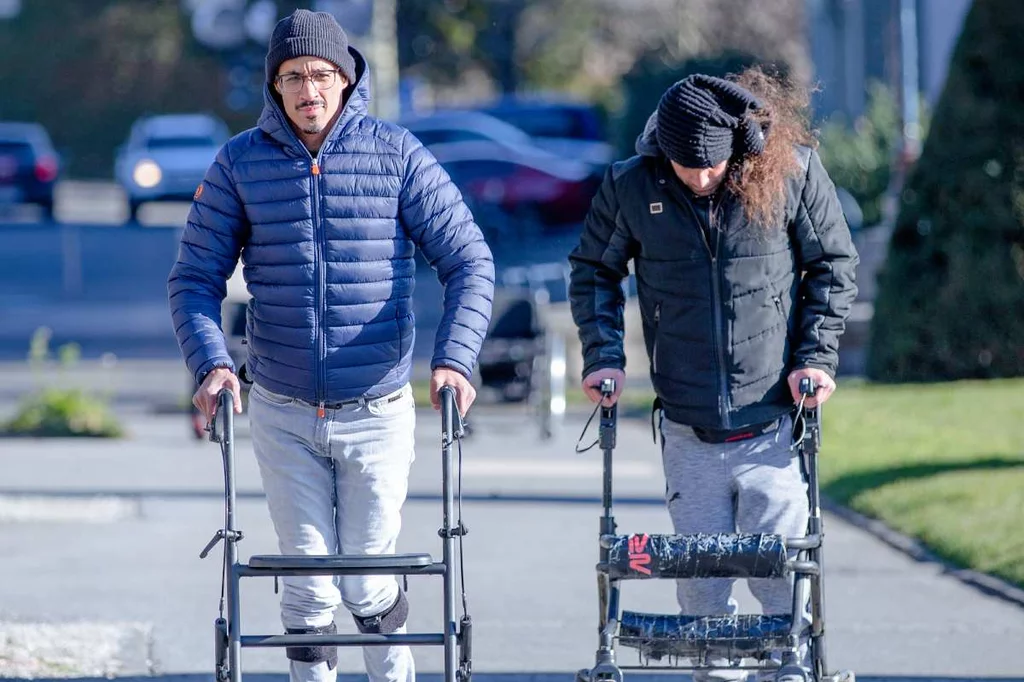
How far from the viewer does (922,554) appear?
8.52m

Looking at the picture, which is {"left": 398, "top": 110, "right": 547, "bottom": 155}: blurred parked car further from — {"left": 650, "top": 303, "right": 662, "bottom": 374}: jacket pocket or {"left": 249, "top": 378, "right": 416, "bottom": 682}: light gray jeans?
{"left": 249, "top": 378, "right": 416, "bottom": 682}: light gray jeans

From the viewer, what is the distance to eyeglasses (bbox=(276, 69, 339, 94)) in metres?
4.70

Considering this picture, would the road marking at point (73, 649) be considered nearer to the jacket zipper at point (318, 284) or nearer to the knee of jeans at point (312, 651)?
the knee of jeans at point (312, 651)

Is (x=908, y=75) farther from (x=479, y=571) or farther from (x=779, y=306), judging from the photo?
(x=779, y=306)

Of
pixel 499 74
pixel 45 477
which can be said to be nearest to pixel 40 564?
pixel 45 477

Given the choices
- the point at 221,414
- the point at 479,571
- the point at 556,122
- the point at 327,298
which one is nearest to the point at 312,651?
the point at 221,414

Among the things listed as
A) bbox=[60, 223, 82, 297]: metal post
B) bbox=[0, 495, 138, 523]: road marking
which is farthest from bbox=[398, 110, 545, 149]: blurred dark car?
bbox=[0, 495, 138, 523]: road marking

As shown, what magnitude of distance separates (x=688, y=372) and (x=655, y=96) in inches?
903

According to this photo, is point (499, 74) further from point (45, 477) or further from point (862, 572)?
point (862, 572)

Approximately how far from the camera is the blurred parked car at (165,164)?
33.1m

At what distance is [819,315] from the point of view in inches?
195

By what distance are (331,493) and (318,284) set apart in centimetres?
59

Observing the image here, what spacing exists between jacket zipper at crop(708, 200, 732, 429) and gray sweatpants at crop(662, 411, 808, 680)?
129 mm

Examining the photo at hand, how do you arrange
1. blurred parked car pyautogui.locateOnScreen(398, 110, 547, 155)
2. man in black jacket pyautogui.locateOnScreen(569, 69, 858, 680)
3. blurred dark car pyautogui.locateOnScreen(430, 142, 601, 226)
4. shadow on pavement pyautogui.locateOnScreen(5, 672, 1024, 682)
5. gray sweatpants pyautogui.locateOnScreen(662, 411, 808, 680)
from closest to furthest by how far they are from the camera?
1. man in black jacket pyautogui.locateOnScreen(569, 69, 858, 680)
2. gray sweatpants pyautogui.locateOnScreen(662, 411, 808, 680)
3. shadow on pavement pyautogui.locateOnScreen(5, 672, 1024, 682)
4. blurred dark car pyautogui.locateOnScreen(430, 142, 601, 226)
5. blurred parked car pyautogui.locateOnScreen(398, 110, 547, 155)
